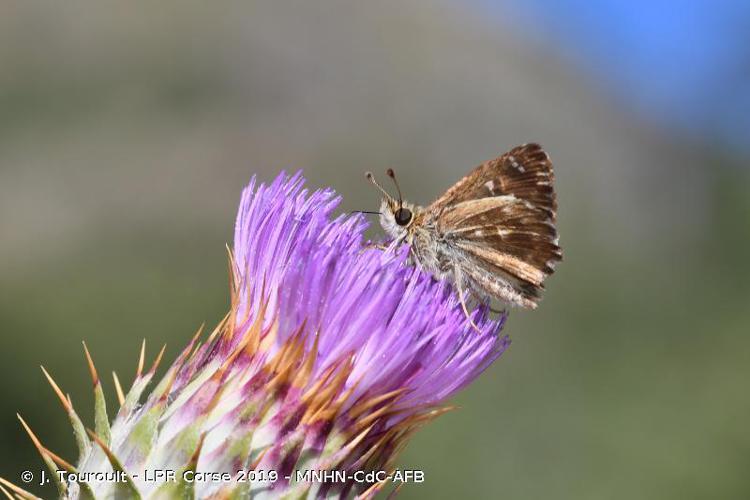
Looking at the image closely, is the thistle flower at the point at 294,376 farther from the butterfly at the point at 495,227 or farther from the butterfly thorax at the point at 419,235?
the butterfly at the point at 495,227

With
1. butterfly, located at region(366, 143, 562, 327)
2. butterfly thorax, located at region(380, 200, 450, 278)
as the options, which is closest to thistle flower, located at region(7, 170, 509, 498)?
butterfly thorax, located at region(380, 200, 450, 278)

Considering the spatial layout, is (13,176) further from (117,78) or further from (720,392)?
(720,392)

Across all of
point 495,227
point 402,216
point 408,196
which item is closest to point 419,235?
point 402,216

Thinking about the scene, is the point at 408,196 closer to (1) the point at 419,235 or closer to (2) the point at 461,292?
(1) the point at 419,235

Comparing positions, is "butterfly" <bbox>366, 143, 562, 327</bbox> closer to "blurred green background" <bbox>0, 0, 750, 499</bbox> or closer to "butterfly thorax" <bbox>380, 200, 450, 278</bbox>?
"butterfly thorax" <bbox>380, 200, 450, 278</bbox>

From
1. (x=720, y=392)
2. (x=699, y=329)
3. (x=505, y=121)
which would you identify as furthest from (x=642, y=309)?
(x=505, y=121)

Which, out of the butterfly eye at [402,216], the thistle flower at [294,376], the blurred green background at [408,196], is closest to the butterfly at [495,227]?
the butterfly eye at [402,216]
